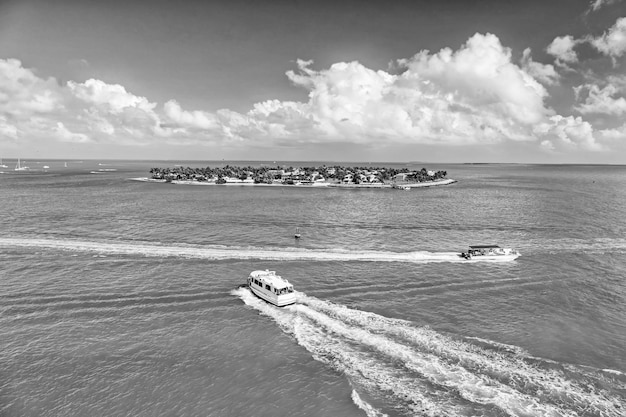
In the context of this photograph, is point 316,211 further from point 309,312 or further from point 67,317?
point 67,317

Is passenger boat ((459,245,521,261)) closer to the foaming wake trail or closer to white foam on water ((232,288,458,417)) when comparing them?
the foaming wake trail

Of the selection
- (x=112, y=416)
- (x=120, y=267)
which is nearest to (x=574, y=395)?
(x=112, y=416)

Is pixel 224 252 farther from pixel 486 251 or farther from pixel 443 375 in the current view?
pixel 486 251

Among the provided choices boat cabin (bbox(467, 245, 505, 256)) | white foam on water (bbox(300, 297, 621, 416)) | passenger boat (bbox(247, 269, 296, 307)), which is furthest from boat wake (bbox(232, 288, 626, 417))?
boat cabin (bbox(467, 245, 505, 256))

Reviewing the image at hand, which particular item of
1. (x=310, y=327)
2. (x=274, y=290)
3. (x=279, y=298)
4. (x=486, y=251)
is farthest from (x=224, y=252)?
(x=486, y=251)

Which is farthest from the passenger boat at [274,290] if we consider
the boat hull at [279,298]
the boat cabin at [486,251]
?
the boat cabin at [486,251]
